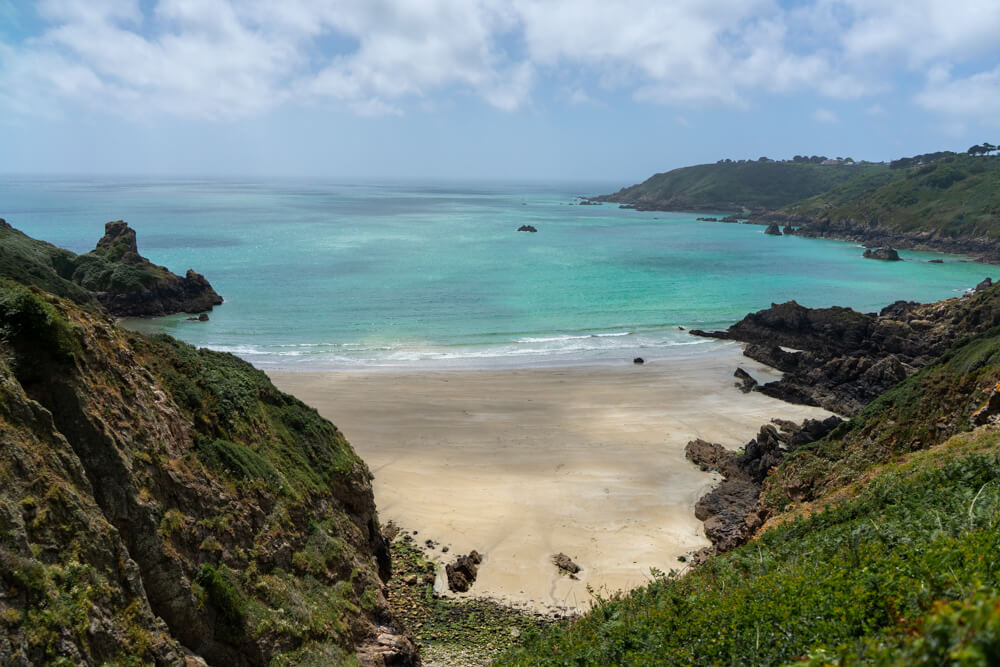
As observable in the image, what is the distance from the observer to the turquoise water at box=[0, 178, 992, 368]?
4997 centimetres

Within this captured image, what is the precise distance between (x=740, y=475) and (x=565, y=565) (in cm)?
1060

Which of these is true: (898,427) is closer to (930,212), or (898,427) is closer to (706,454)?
(706,454)

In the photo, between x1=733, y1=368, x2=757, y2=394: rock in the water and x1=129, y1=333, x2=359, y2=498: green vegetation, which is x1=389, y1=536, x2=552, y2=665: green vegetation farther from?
x1=733, y1=368, x2=757, y2=394: rock in the water

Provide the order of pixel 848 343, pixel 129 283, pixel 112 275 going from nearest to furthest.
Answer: pixel 848 343 < pixel 129 283 < pixel 112 275

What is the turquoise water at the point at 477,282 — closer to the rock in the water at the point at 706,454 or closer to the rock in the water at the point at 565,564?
the rock in the water at the point at 706,454

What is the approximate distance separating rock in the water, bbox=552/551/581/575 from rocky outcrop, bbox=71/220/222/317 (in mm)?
51689

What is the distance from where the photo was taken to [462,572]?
18.3 m

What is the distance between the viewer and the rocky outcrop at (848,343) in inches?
1475

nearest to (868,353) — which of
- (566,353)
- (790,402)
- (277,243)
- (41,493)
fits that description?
(790,402)

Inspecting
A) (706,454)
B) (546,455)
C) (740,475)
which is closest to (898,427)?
(740,475)

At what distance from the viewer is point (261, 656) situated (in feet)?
37.0

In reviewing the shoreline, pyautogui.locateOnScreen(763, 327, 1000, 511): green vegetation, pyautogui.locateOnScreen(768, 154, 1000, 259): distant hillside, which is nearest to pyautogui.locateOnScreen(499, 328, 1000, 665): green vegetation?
pyautogui.locateOnScreen(763, 327, 1000, 511): green vegetation

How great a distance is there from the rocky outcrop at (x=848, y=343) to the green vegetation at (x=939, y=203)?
77564 millimetres

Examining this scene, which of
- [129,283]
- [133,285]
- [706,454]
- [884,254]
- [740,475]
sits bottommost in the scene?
[740,475]
